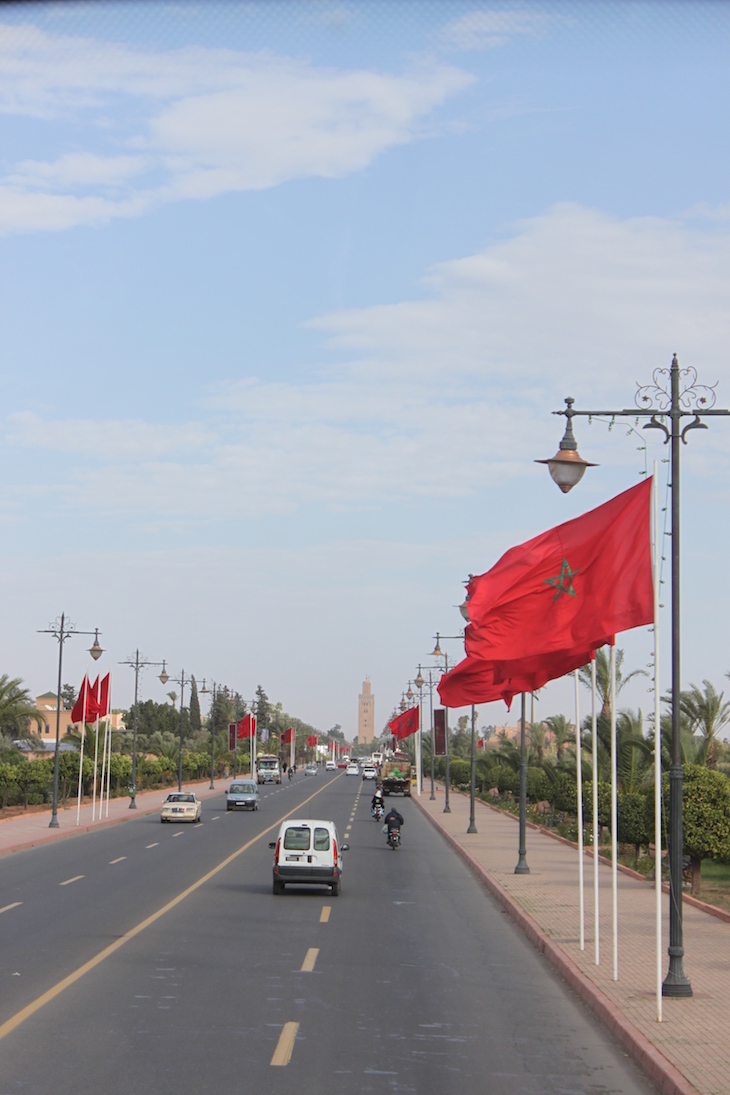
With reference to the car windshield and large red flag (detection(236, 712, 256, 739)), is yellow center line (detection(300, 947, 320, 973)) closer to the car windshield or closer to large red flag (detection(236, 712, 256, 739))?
the car windshield

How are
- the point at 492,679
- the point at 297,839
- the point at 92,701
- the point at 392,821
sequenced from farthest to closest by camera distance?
the point at 92,701
the point at 392,821
the point at 297,839
the point at 492,679

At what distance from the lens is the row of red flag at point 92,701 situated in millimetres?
46906

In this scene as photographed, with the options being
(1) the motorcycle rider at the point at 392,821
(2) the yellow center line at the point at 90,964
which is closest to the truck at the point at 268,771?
(1) the motorcycle rider at the point at 392,821

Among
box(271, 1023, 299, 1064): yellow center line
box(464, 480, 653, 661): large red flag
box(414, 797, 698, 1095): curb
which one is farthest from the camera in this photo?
box(464, 480, 653, 661): large red flag

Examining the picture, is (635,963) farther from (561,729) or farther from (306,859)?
(561,729)

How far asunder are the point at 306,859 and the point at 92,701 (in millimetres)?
24758

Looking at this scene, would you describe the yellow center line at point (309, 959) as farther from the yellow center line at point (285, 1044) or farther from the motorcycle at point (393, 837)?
the motorcycle at point (393, 837)

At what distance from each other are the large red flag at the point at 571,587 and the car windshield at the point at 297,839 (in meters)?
9.79

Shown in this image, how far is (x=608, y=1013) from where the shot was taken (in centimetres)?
1227

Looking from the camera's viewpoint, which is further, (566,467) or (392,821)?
(392,821)

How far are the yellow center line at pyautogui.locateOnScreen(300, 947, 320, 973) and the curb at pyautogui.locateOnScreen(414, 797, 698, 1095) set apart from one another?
3.22m

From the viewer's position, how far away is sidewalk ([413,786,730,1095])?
10344mm

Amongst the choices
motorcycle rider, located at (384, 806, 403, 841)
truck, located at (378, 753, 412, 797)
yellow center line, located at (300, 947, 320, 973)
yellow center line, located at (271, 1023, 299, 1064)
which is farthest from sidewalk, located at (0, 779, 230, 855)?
yellow center line, located at (271, 1023, 299, 1064)

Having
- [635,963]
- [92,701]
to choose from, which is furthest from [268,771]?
[635,963]
